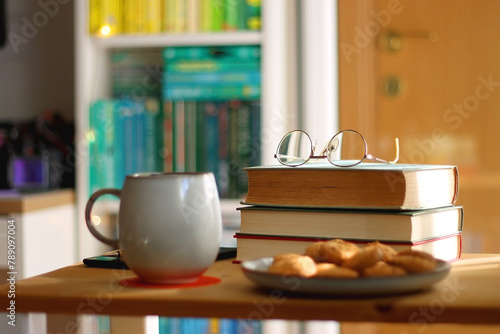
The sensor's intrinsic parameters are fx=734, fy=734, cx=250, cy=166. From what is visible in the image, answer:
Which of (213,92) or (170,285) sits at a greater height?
(213,92)

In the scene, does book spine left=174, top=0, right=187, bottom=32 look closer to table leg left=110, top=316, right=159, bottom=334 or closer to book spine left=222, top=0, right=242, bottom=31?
book spine left=222, top=0, right=242, bottom=31

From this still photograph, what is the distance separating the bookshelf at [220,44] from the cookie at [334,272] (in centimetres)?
131

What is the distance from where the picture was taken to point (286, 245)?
839 millimetres

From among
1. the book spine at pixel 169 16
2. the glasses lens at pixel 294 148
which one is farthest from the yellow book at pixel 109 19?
the glasses lens at pixel 294 148

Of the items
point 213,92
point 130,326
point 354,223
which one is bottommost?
point 130,326

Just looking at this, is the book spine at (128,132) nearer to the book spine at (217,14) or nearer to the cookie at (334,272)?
the book spine at (217,14)

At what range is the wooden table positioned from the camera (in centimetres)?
62

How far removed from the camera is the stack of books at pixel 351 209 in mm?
797

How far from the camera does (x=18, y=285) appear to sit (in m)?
0.75

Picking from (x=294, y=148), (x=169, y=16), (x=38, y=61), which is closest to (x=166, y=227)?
(x=294, y=148)

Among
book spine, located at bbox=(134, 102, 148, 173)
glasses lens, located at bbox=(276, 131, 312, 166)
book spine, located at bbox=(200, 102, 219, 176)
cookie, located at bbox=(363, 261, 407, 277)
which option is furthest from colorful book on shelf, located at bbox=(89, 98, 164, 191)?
cookie, located at bbox=(363, 261, 407, 277)

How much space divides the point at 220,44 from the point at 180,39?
11 cm

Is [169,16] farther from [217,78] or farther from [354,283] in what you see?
[354,283]

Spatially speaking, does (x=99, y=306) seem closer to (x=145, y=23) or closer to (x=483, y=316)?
(x=483, y=316)
